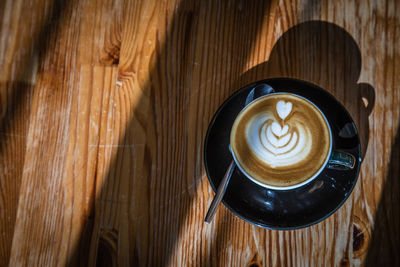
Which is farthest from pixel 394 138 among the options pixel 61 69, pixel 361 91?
pixel 61 69

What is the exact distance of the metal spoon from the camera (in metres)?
0.48

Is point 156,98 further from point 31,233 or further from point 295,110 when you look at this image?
point 31,233

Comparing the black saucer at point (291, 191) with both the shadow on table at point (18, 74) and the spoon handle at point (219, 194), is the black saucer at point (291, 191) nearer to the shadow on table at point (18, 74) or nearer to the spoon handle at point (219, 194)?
the spoon handle at point (219, 194)

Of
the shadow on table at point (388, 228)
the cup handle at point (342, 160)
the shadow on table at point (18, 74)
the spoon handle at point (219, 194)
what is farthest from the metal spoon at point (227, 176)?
the shadow on table at point (18, 74)

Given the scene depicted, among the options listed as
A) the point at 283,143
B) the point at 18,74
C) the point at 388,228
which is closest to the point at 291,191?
the point at 283,143

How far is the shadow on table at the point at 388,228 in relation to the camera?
21.2 inches

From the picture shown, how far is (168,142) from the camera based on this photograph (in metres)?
0.60

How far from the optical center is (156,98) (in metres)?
0.61

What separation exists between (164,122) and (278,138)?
0.81 ft

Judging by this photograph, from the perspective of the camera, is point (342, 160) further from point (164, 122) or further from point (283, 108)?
point (164, 122)

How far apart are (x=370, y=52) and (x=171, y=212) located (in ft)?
1.77

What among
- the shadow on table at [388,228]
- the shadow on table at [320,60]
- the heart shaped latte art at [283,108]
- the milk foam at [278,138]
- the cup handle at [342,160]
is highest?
the shadow on table at [320,60]

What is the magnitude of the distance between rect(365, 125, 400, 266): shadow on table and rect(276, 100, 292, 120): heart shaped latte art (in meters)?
0.26

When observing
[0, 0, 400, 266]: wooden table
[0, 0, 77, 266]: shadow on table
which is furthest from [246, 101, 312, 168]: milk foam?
[0, 0, 77, 266]: shadow on table
